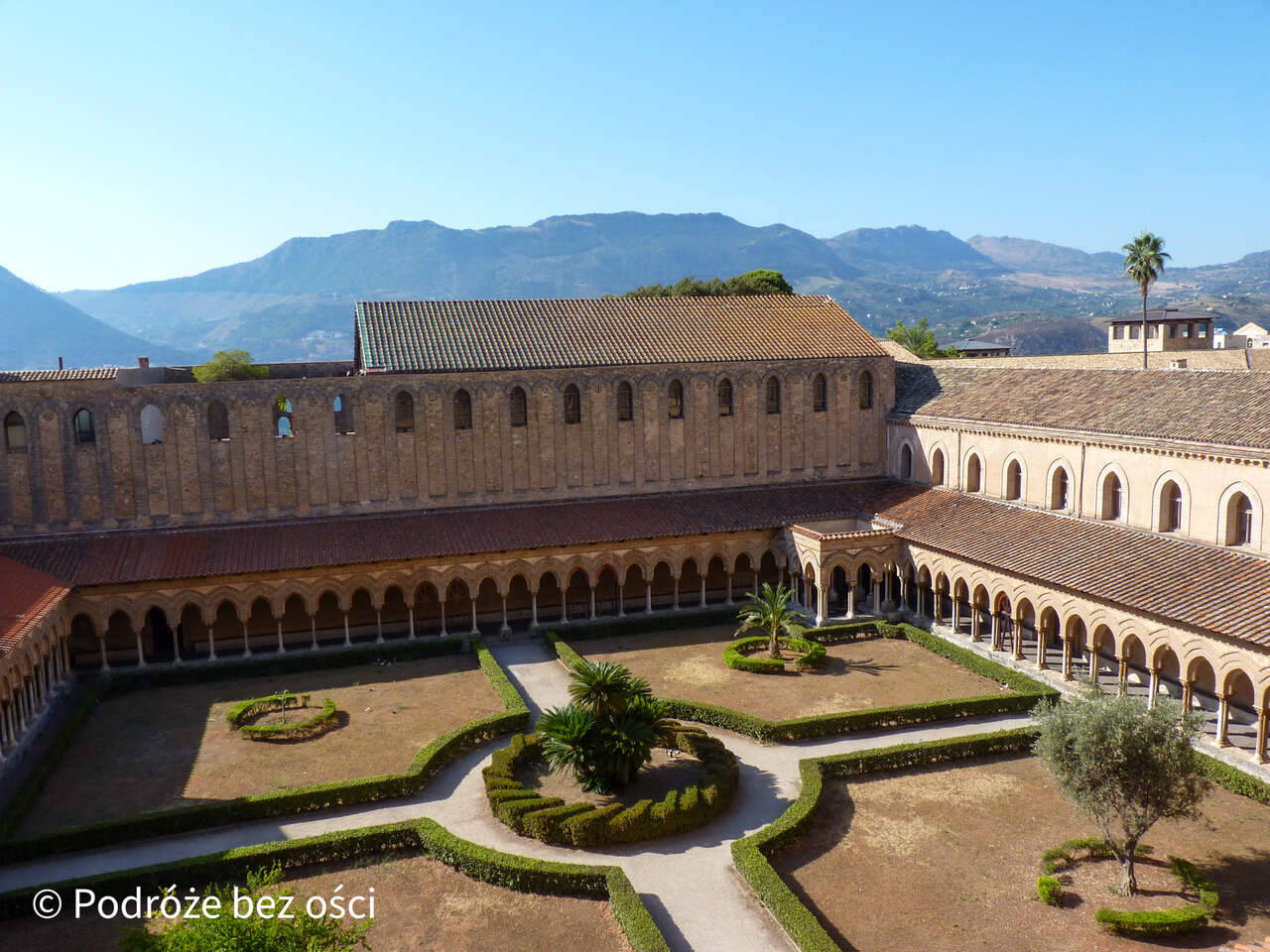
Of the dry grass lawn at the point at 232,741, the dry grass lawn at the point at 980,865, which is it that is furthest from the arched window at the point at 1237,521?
the dry grass lawn at the point at 232,741

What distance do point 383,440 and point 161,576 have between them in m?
9.38

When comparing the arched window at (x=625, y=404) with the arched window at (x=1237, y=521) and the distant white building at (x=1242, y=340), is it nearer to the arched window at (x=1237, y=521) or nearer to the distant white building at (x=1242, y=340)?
the arched window at (x=1237, y=521)

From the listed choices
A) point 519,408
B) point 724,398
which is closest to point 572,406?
point 519,408

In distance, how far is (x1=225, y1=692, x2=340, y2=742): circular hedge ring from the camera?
26438 mm

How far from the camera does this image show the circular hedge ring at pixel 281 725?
86.7ft

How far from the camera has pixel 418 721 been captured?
90.3 feet

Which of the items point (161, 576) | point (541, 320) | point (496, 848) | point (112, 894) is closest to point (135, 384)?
point (161, 576)

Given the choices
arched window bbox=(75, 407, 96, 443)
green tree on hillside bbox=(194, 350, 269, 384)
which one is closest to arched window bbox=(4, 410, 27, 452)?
arched window bbox=(75, 407, 96, 443)

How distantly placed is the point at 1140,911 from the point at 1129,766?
2.51 meters

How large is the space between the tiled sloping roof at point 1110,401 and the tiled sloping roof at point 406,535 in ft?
21.3

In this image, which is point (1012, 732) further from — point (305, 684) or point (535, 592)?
point (305, 684)

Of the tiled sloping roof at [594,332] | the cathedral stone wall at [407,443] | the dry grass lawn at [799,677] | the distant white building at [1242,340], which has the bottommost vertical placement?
the dry grass lawn at [799,677]

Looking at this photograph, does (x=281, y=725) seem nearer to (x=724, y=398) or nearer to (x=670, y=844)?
(x=670, y=844)

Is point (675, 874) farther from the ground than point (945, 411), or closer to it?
closer to it
